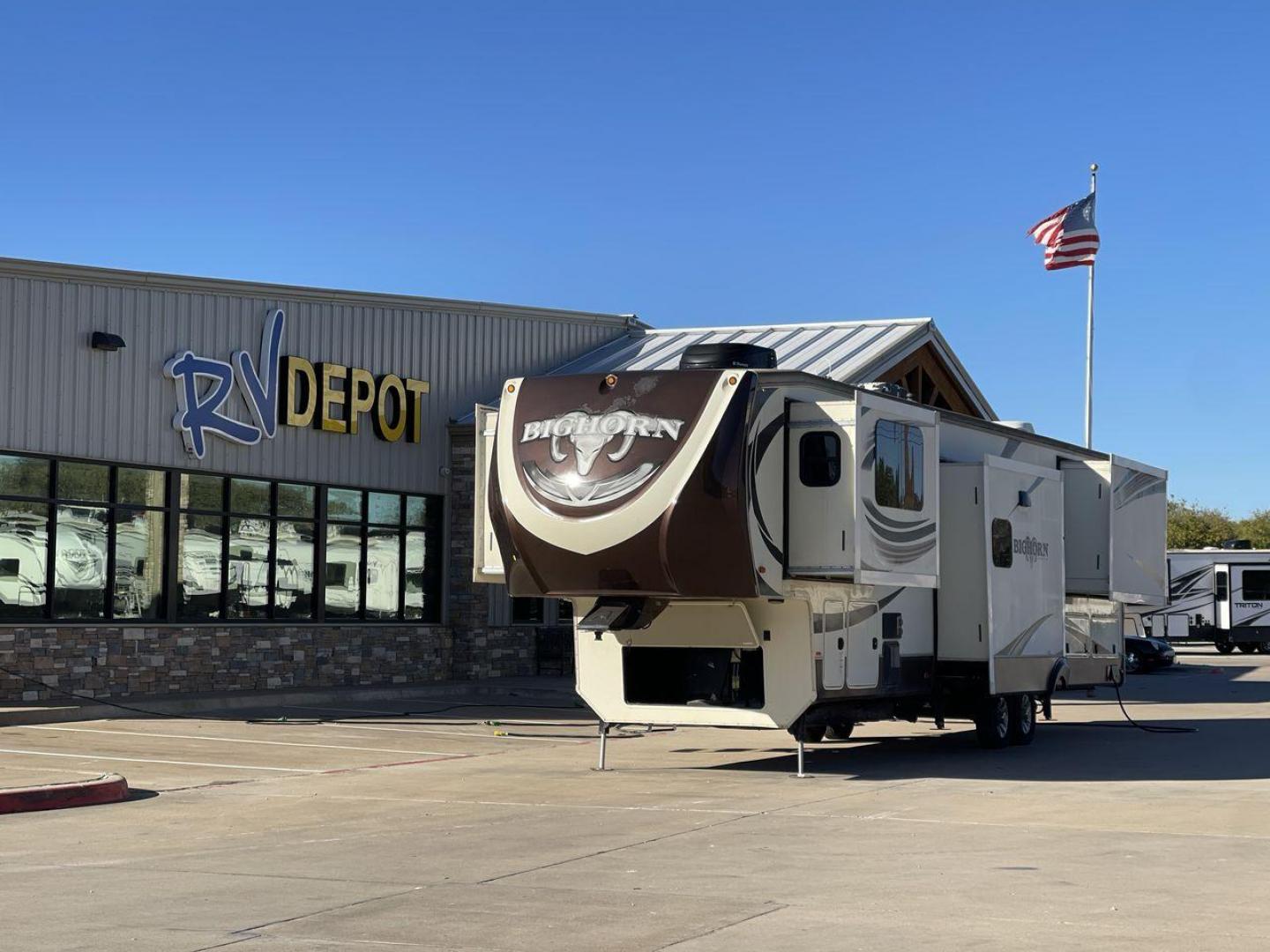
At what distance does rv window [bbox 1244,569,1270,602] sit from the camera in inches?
2060

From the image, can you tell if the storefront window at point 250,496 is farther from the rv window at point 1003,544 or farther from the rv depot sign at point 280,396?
the rv window at point 1003,544

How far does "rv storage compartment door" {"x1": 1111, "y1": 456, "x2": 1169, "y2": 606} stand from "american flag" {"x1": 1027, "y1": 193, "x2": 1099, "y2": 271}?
14879 mm

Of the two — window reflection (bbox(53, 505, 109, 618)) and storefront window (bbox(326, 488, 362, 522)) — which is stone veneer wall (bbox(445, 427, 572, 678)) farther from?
window reflection (bbox(53, 505, 109, 618))

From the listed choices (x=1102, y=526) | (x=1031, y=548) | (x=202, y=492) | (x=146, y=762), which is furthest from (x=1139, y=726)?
(x=202, y=492)

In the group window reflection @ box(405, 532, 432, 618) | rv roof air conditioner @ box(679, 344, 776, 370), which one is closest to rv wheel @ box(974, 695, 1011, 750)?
rv roof air conditioner @ box(679, 344, 776, 370)

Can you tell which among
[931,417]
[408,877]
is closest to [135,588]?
[931,417]

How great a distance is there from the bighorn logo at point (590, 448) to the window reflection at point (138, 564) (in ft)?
33.9

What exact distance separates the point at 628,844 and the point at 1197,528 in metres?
98.2

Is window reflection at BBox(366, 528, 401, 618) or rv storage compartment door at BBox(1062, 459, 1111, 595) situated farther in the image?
window reflection at BBox(366, 528, 401, 618)

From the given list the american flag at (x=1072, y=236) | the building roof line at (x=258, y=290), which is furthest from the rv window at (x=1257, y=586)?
the building roof line at (x=258, y=290)

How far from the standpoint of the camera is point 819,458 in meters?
15.7

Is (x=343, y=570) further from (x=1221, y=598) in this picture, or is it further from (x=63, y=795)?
(x=1221, y=598)

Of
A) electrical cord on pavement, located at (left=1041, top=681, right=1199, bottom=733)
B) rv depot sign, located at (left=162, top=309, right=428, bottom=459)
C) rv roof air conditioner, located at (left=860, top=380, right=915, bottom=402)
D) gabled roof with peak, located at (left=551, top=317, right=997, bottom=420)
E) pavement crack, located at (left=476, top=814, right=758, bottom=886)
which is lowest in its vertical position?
electrical cord on pavement, located at (left=1041, top=681, right=1199, bottom=733)

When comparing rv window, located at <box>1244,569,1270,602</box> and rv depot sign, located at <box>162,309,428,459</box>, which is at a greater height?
rv depot sign, located at <box>162,309,428,459</box>
